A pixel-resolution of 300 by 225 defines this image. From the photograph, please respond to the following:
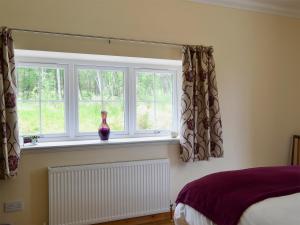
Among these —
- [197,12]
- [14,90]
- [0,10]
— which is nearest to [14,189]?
[14,90]

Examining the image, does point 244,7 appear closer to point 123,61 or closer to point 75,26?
point 123,61

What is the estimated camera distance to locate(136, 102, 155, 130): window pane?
10.7 feet

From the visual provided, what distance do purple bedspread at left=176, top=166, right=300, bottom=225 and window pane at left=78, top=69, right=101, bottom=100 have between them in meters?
1.48

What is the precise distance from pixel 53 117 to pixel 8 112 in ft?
1.95

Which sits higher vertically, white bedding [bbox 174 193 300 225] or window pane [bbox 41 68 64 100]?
window pane [bbox 41 68 64 100]

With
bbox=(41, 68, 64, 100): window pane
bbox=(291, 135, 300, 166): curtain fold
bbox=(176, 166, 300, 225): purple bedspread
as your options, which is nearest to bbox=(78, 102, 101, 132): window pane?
bbox=(41, 68, 64, 100): window pane

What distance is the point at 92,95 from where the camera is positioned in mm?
3088

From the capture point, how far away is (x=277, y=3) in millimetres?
3414

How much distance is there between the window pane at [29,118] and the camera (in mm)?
2820

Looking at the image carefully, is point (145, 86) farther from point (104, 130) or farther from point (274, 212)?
point (274, 212)

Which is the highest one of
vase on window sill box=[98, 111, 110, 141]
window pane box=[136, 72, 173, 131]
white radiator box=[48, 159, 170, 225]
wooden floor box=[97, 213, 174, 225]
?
window pane box=[136, 72, 173, 131]

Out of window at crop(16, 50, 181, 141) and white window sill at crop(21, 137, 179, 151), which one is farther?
window at crop(16, 50, 181, 141)

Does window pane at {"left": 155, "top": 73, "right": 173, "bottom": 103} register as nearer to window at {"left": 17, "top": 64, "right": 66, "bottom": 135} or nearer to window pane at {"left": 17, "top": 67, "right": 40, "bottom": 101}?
window at {"left": 17, "top": 64, "right": 66, "bottom": 135}

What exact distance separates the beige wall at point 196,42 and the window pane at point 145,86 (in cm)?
38
